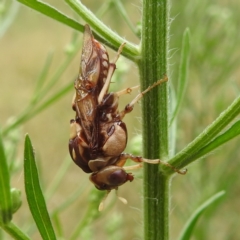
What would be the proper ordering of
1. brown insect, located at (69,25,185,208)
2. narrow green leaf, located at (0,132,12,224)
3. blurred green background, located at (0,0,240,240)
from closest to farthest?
narrow green leaf, located at (0,132,12,224), brown insect, located at (69,25,185,208), blurred green background, located at (0,0,240,240)

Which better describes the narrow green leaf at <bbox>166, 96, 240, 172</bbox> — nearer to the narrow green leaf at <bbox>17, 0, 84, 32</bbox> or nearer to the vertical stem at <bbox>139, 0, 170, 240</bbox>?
the vertical stem at <bbox>139, 0, 170, 240</bbox>

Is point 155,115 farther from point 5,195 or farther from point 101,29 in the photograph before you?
point 5,195

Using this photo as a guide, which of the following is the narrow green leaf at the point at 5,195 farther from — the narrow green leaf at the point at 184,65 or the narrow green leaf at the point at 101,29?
the narrow green leaf at the point at 184,65

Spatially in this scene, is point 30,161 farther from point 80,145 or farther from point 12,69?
point 12,69

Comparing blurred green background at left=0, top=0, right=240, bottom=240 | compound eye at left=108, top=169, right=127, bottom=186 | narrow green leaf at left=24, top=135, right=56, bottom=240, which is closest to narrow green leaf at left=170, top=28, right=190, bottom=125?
blurred green background at left=0, top=0, right=240, bottom=240

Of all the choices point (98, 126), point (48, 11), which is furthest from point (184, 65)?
point (48, 11)

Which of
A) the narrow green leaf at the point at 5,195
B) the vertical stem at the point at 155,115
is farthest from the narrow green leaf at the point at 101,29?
the narrow green leaf at the point at 5,195

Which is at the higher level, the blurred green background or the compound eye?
the blurred green background
